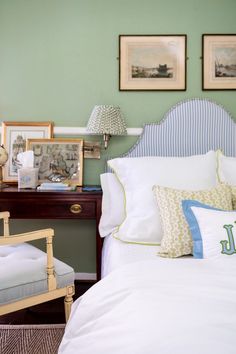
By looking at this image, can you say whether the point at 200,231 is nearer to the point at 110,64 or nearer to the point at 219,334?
the point at 219,334

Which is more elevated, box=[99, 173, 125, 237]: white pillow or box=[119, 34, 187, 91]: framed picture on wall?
box=[119, 34, 187, 91]: framed picture on wall

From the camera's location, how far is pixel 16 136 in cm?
259

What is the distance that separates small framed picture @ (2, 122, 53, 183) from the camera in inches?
Result: 101

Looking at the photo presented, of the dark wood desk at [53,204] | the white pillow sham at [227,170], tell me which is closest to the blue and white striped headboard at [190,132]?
the white pillow sham at [227,170]

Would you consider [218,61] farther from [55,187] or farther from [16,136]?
[16,136]

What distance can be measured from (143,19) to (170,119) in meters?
0.79

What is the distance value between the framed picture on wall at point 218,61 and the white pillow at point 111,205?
110 cm

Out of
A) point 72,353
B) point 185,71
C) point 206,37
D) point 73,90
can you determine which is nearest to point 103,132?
point 73,90

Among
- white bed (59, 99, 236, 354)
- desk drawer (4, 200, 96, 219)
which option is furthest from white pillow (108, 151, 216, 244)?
desk drawer (4, 200, 96, 219)

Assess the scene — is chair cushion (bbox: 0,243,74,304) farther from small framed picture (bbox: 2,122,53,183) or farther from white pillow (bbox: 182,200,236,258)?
small framed picture (bbox: 2,122,53,183)

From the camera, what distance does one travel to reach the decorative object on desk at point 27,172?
2.32 m

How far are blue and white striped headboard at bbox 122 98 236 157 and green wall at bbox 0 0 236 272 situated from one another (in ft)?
0.36

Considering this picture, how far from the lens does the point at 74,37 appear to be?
2.54 metres

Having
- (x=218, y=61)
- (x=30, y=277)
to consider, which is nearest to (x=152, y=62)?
(x=218, y=61)
